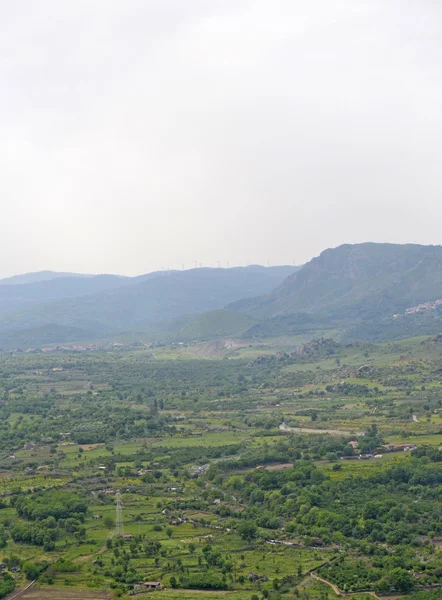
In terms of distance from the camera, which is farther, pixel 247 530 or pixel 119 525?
pixel 119 525

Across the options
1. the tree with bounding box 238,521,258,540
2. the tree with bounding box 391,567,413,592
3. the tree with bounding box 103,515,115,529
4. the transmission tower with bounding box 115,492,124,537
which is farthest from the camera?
the tree with bounding box 103,515,115,529

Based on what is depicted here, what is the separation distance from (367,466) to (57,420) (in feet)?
160

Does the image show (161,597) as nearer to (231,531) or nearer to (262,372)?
(231,531)

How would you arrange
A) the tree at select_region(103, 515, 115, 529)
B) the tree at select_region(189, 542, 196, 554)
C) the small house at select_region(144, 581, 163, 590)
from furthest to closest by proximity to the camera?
the tree at select_region(103, 515, 115, 529) < the tree at select_region(189, 542, 196, 554) < the small house at select_region(144, 581, 163, 590)

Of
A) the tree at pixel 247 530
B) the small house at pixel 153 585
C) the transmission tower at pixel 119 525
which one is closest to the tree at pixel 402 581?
the tree at pixel 247 530

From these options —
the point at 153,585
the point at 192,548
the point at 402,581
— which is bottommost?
the point at 402,581

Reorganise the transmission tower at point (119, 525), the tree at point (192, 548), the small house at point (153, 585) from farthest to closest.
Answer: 1. the transmission tower at point (119, 525)
2. the tree at point (192, 548)
3. the small house at point (153, 585)

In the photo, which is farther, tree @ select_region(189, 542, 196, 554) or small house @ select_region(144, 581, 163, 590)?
tree @ select_region(189, 542, 196, 554)

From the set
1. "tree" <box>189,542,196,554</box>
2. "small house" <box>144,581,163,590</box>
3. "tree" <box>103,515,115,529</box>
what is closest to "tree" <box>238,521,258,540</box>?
"tree" <box>189,542,196,554</box>

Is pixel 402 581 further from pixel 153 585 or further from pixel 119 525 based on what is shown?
pixel 119 525

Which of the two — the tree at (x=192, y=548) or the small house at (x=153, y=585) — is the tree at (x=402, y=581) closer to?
the tree at (x=192, y=548)

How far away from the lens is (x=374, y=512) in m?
57.0

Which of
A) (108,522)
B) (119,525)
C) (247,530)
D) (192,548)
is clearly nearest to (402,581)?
(247,530)

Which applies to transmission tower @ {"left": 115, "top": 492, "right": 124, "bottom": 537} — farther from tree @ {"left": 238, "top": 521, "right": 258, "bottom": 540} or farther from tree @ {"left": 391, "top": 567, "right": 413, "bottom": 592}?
tree @ {"left": 391, "top": 567, "right": 413, "bottom": 592}
